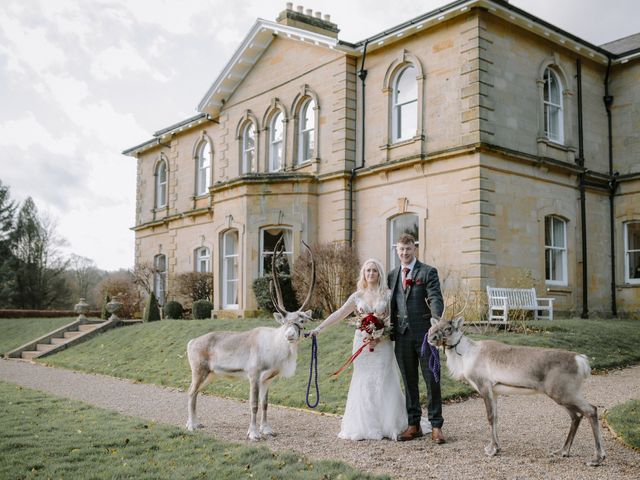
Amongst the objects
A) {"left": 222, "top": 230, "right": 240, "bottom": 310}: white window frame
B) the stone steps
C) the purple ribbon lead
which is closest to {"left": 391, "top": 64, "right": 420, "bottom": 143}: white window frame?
{"left": 222, "top": 230, "right": 240, "bottom": 310}: white window frame

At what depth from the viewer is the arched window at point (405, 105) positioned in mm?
18578

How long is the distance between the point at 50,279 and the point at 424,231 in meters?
34.7

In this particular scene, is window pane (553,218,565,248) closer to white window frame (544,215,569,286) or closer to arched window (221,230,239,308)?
white window frame (544,215,569,286)

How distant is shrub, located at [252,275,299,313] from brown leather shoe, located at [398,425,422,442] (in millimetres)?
10934

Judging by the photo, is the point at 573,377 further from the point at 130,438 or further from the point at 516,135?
the point at 516,135

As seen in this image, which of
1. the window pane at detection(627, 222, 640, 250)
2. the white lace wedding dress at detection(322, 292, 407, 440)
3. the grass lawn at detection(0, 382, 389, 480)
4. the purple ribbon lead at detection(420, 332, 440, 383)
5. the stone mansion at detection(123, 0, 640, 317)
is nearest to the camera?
the grass lawn at detection(0, 382, 389, 480)

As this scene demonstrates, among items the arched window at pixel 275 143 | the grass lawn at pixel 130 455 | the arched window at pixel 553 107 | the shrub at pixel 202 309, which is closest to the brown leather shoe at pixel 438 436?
the grass lawn at pixel 130 455

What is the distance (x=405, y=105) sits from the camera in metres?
18.8

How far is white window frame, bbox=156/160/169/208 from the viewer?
31359mm

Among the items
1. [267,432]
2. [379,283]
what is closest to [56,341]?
[267,432]

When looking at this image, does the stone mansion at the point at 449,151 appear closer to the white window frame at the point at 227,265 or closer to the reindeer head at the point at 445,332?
the white window frame at the point at 227,265

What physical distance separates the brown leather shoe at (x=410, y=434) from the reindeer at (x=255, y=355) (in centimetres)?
144

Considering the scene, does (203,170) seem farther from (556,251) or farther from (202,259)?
(556,251)

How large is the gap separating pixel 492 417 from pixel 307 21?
19.4 metres
